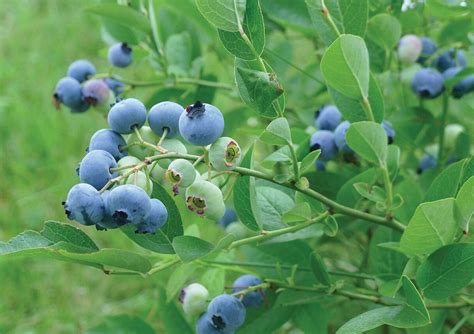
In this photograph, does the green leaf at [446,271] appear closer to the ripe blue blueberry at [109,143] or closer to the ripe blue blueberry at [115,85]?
the ripe blue blueberry at [109,143]

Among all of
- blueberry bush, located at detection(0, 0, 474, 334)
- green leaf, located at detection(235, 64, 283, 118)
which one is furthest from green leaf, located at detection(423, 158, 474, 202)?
green leaf, located at detection(235, 64, 283, 118)

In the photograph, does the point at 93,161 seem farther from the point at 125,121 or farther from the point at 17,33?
the point at 17,33

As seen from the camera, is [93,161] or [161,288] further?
[161,288]

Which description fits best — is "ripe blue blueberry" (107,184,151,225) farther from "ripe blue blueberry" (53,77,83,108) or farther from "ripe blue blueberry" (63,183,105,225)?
"ripe blue blueberry" (53,77,83,108)

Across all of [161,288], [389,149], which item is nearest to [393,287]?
[389,149]

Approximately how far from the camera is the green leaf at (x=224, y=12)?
929 mm

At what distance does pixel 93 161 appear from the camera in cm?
87

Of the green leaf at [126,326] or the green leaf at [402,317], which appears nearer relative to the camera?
the green leaf at [402,317]

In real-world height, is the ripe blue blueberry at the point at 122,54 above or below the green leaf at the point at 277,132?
below

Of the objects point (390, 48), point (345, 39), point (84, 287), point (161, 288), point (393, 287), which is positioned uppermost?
point (345, 39)

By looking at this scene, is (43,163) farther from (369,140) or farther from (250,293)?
(369,140)

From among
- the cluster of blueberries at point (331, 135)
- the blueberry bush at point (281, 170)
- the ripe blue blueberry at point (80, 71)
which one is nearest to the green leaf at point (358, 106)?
the blueberry bush at point (281, 170)

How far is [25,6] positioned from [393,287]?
291 centimetres

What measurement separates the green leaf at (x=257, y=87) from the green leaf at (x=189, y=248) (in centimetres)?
19
